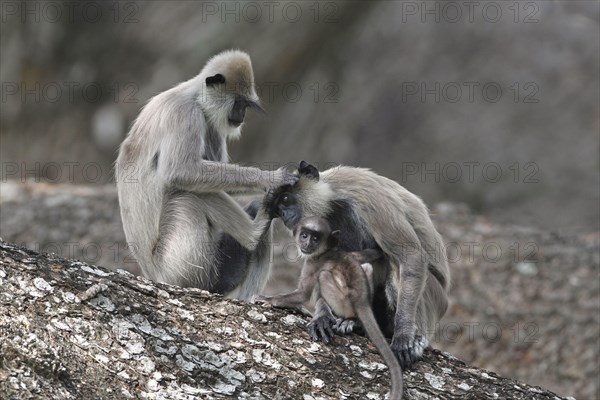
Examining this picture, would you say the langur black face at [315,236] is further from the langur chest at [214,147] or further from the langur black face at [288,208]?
the langur chest at [214,147]

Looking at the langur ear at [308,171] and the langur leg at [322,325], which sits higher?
the langur ear at [308,171]

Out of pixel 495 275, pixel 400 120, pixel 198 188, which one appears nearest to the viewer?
pixel 198 188

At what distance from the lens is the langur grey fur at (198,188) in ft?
19.1

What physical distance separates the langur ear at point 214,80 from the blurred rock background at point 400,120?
4887 mm

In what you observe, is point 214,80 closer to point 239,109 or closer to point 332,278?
point 239,109

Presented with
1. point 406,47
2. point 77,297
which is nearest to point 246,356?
point 77,297

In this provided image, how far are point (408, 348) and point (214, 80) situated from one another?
2.43 meters

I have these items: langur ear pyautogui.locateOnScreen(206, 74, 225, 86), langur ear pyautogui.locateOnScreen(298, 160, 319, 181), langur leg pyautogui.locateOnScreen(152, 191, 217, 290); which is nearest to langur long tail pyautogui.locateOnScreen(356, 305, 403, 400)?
langur ear pyautogui.locateOnScreen(298, 160, 319, 181)

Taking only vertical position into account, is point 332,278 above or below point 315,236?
below

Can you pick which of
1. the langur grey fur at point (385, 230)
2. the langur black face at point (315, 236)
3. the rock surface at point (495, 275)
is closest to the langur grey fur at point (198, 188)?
the langur grey fur at point (385, 230)

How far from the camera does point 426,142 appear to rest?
14.0 m

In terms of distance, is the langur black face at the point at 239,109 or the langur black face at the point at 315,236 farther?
the langur black face at the point at 239,109

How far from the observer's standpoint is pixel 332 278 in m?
5.25

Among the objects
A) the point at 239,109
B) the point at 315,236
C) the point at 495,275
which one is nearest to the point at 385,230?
the point at 315,236
